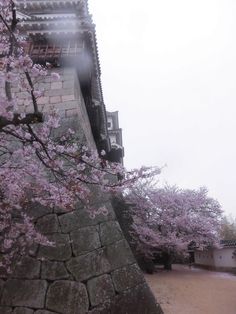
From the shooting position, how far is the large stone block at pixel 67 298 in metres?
5.23

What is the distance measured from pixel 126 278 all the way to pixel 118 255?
1.39ft

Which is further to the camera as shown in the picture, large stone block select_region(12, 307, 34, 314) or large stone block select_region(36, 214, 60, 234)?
large stone block select_region(36, 214, 60, 234)

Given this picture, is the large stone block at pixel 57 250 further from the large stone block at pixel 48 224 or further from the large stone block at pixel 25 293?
the large stone block at pixel 25 293

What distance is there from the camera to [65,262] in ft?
18.7

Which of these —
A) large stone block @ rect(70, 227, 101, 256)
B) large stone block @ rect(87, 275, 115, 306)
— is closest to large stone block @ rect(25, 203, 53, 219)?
large stone block @ rect(70, 227, 101, 256)

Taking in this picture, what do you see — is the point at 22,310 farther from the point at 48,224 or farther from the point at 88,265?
the point at 48,224

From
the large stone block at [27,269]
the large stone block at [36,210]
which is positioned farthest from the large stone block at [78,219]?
the large stone block at [27,269]

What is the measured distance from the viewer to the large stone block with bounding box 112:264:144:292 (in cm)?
551

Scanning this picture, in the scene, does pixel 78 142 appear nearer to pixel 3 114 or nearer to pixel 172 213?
pixel 3 114

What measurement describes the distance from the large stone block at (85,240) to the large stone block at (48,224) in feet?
1.13

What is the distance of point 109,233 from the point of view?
6090 mm

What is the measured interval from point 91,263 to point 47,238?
0.91 m

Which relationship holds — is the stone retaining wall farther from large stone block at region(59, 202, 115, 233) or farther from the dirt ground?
the dirt ground

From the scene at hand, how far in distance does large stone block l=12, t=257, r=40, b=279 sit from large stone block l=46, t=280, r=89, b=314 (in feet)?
1.25
